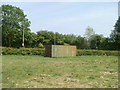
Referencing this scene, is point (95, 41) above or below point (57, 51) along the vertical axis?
above

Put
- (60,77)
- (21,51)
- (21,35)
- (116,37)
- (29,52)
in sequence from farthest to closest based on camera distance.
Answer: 1. (21,35)
2. (116,37)
3. (29,52)
4. (21,51)
5. (60,77)

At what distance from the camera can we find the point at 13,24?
30859mm

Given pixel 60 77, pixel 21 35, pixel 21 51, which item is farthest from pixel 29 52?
pixel 60 77

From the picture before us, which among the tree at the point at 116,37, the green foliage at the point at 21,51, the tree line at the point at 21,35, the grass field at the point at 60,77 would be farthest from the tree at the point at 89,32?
the grass field at the point at 60,77

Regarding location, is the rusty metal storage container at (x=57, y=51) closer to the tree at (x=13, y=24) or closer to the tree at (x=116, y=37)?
the tree at (x=116, y=37)

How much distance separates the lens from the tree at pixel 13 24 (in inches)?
1199

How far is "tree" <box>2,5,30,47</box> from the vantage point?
30453 millimetres

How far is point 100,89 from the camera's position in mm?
3703

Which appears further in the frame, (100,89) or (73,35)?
(73,35)

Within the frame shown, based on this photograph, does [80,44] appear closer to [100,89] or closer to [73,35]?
[73,35]

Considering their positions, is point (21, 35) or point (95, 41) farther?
A: point (95, 41)

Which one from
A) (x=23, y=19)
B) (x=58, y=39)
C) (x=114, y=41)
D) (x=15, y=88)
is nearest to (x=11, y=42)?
(x=23, y=19)

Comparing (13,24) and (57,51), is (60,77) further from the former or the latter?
(13,24)

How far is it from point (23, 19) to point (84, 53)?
13881mm
